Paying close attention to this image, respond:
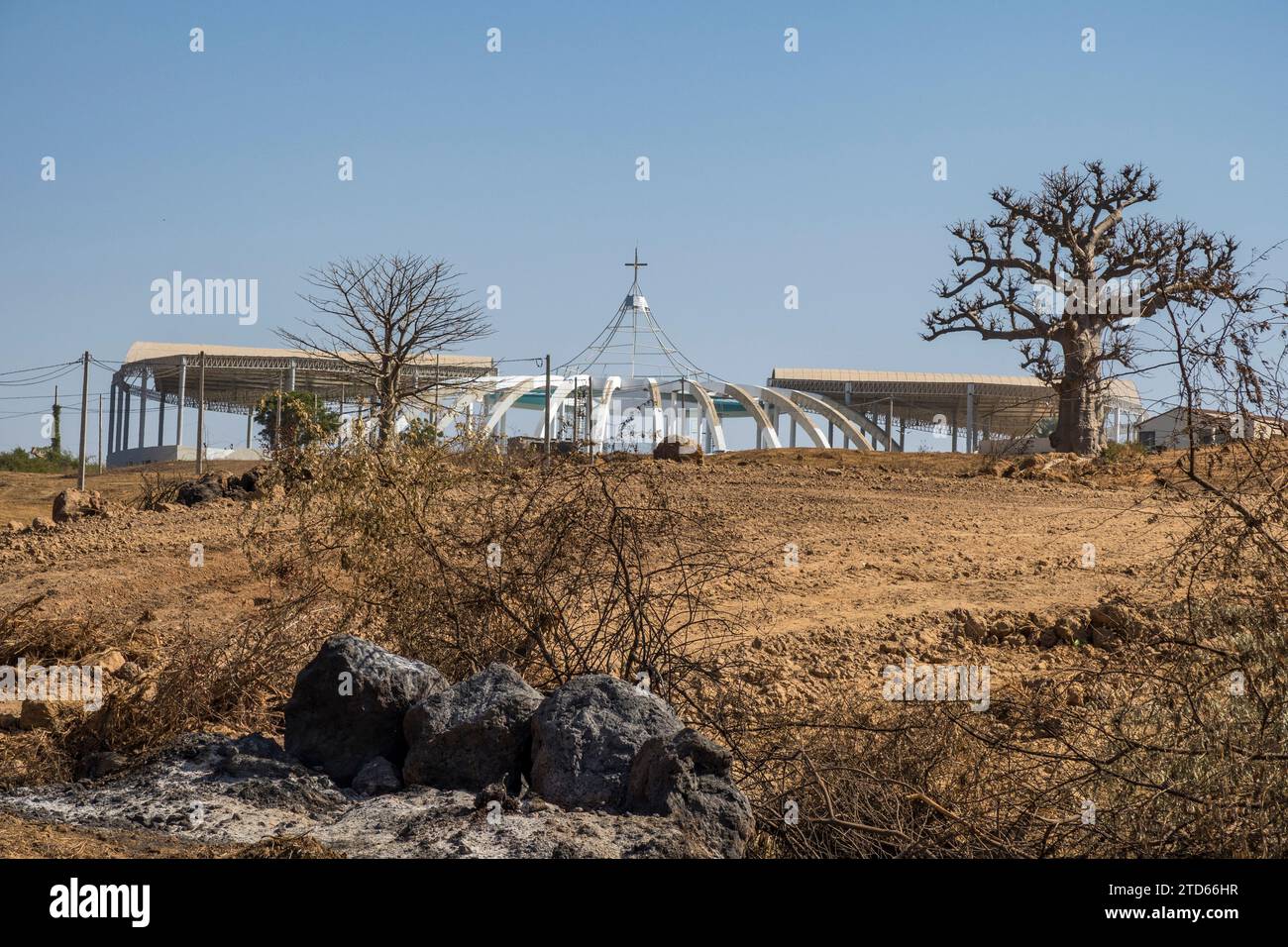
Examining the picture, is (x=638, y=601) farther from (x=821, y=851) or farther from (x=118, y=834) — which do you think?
(x=118, y=834)

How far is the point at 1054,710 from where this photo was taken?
22.5 feet

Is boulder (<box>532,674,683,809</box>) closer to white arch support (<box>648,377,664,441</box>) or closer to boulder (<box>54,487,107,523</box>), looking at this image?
boulder (<box>54,487,107,523</box>)

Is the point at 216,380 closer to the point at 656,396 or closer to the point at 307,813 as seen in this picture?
the point at 656,396

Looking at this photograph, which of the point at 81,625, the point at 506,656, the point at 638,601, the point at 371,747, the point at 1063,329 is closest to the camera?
the point at 371,747

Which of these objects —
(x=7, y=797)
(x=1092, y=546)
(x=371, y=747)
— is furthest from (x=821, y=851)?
(x=1092, y=546)

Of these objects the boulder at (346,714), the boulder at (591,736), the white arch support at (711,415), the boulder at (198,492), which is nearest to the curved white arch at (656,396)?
the white arch support at (711,415)

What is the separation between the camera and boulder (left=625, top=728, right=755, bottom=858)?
477 centimetres

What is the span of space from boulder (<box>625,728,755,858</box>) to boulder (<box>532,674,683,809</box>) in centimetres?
15

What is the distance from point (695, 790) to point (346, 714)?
197 centimetres

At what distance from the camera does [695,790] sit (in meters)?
4.88

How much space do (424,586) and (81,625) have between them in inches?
130

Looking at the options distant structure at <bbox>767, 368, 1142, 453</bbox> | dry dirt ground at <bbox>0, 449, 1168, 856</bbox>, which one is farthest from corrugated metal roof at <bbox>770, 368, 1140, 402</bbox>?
dry dirt ground at <bbox>0, 449, 1168, 856</bbox>

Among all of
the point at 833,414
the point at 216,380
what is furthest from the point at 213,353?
the point at 833,414

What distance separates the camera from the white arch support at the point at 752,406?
39688 millimetres
